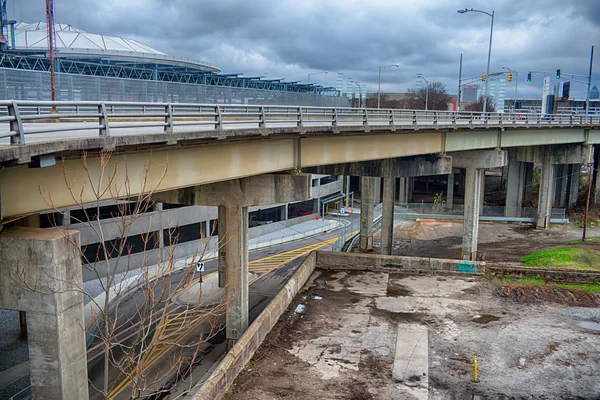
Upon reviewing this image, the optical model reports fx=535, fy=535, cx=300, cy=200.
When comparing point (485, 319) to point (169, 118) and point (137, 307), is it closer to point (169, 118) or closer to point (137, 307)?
point (169, 118)

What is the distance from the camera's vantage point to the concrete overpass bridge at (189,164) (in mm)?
9656

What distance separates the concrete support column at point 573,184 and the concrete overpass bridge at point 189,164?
15.7 meters

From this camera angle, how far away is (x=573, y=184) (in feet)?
197

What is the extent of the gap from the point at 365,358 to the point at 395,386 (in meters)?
2.08

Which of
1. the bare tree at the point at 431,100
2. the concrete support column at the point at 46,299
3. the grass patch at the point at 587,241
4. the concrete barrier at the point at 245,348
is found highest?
the bare tree at the point at 431,100

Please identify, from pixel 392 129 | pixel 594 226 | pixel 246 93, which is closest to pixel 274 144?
pixel 392 129

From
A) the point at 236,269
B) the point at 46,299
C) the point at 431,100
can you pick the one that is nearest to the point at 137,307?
the point at 46,299

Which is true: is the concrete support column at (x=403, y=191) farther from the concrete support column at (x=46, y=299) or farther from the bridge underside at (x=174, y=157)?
the concrete support column at (x=46, y=299)

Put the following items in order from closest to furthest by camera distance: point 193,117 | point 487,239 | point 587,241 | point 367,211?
point 193,117 → point 367,211 → point 587,241 → point 487,239

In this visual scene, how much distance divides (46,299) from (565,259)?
113 feet

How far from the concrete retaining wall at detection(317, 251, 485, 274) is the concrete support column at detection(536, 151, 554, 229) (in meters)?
24.5

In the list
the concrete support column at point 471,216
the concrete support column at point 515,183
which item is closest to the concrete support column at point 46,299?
the concrete support column at point 471,216

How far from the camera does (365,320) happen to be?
71.3 ft

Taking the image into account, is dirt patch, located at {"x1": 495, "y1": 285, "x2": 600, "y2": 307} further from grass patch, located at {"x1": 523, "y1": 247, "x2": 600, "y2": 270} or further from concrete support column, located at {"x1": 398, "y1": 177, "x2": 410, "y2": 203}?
concrete support column, located at {"x1": 398, "y1": 177, "x2": 410, "y2": 203}
